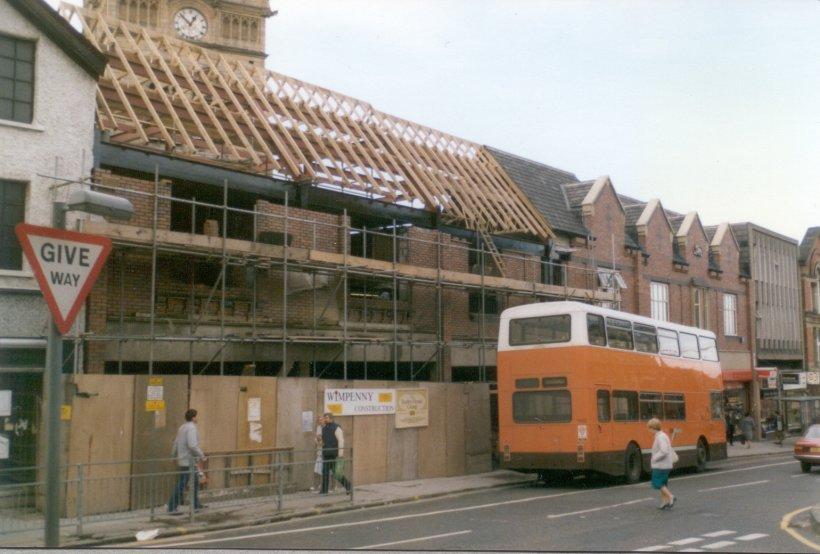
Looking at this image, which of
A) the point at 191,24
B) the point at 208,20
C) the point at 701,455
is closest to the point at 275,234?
the point at 701,455

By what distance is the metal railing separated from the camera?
13.3 m

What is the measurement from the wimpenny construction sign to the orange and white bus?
2.91 m

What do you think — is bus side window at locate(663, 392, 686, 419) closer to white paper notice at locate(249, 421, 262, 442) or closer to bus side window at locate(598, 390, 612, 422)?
bus side window at locate(598, 390, 612, 422)

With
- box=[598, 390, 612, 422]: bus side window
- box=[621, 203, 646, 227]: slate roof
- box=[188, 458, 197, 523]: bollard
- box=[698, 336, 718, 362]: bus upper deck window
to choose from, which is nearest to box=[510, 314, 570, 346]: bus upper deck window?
box=[598, 390, 612, 422]: bus side window

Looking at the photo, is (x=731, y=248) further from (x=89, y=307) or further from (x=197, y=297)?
(x=89, y=307)

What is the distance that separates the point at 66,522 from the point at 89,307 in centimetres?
471

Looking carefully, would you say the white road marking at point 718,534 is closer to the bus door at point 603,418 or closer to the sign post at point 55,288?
the bus door at point 603,418

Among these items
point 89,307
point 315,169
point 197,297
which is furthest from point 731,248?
point 89,307

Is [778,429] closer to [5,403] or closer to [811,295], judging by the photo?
[811,295]

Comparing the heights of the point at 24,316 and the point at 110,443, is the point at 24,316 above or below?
above

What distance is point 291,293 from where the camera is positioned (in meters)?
21.2

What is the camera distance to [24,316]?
51.7ft

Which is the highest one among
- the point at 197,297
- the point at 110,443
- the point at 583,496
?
the point at 197,297

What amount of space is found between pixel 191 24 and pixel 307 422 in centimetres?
4885
